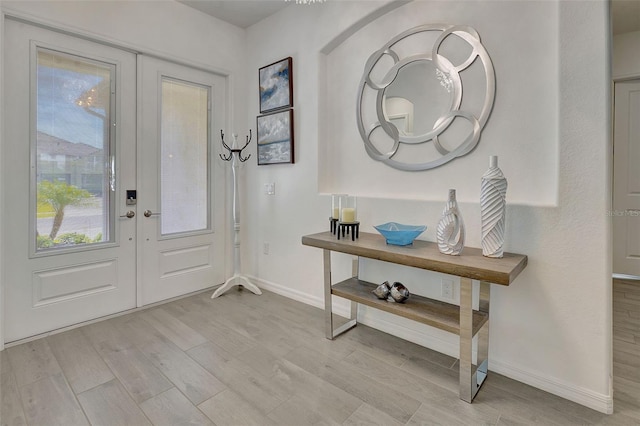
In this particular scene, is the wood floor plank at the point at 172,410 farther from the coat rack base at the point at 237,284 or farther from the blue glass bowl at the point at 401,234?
the coat rack base at the point at 237,284

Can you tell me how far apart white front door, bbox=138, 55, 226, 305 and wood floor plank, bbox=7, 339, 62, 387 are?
814 millimetres

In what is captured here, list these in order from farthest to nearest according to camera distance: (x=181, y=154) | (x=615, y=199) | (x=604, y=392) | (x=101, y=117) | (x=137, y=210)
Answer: (x=615, y=199)
(x=181, y=154)
(x=137, y=210)
(x=101, y=117)
(x=604, y=392)

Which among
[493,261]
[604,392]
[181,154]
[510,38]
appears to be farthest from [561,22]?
[181,154]

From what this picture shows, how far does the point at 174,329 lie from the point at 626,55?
542 cm

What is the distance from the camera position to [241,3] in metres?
3.03

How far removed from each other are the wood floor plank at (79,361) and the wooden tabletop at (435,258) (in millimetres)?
1493

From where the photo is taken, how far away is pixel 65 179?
2.47 m

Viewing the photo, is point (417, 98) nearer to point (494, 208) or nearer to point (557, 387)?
point (494, 208)

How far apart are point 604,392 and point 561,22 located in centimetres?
190

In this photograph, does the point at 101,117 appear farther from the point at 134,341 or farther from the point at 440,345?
the point at 440,345

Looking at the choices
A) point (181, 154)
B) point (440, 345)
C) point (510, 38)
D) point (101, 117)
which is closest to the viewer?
point (510, 38)

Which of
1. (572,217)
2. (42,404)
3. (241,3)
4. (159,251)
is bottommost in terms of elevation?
(42,404)

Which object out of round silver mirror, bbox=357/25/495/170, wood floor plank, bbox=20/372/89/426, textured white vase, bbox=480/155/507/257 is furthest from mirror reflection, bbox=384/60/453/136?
wood floor plank, bbox=20/372/89/426

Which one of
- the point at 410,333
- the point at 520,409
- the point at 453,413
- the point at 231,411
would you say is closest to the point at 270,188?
the point at 410,333
